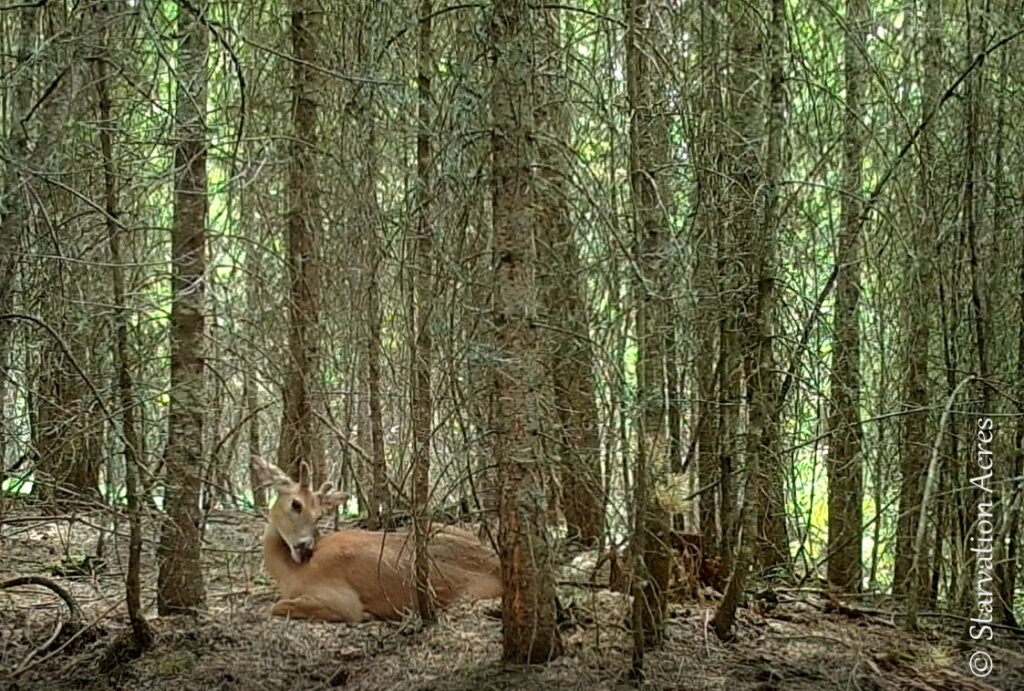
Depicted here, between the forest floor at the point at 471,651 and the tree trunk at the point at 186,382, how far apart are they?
153 millimetres

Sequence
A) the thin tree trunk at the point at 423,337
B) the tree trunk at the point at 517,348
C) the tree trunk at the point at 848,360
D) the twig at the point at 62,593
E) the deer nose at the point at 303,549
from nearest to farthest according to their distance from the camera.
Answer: the tree trunk at the point at 517,348
the thin tree trunk at the point at 423,337
the twig at the point at 62,593
the tree trunk at the point at 848,360
the deer nose at the point at 303,549

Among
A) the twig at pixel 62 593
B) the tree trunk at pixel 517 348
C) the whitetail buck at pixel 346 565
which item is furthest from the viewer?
the whitetail buck at pixel 346 565

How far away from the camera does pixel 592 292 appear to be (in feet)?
16.5

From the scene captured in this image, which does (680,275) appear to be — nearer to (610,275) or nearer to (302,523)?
(610,275)

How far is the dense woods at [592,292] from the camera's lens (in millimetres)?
4164

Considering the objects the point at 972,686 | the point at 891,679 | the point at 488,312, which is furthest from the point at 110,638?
the point at 972,686

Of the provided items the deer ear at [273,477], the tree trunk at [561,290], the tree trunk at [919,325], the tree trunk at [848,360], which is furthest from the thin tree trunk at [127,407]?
the tree trunk at [919,325]

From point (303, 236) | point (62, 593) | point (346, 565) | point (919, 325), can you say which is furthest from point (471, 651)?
point (303, 236)

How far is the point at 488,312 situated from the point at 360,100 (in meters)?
1.73

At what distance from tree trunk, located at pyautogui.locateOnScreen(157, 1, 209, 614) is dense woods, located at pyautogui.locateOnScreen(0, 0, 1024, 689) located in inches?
0.7

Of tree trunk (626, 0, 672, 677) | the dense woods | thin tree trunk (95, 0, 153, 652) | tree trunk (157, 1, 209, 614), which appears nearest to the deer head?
the dense woods

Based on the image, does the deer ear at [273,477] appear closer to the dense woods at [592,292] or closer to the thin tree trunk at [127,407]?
the dense woods at [592,292]

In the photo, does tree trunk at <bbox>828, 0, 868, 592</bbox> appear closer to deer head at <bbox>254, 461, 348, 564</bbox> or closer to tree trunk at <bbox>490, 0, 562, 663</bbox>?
tree trunk at <bbox>490, 0, 562, 663</bbox>

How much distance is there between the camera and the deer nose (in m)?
5.91
